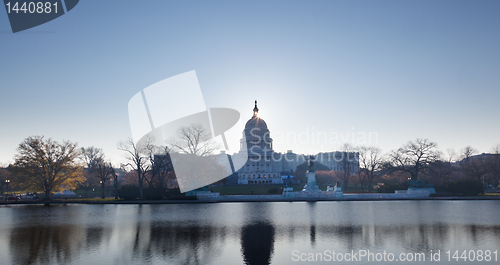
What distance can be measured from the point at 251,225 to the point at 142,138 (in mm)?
37354

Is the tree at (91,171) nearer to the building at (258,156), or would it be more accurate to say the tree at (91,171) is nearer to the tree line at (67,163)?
the tree line at (67,163)

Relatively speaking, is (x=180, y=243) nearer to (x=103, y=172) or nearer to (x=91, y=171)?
(x=103, y=172)

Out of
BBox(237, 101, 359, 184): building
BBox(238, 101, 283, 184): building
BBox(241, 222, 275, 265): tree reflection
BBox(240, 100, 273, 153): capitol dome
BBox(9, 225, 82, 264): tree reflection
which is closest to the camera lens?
BBox(241, 222, 275, 265): tree reflection

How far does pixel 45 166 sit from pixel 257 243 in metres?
50.6

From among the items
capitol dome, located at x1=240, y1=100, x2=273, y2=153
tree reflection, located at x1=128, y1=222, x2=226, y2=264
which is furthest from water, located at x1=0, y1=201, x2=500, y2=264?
capitol dome, located at x1=240, y1=100, x2=273, y2=153

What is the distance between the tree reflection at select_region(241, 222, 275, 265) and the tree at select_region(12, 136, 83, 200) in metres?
45.1

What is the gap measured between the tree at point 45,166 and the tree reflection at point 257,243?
45.1 metres

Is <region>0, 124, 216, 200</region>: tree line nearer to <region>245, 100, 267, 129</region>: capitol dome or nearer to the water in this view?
the water

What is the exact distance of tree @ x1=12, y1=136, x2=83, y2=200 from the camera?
53.8 metres

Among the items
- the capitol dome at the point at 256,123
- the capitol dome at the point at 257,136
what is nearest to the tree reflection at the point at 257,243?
the capitol dome at the point at 257,136

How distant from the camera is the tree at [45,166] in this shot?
53.8 metres

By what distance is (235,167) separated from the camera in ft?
405

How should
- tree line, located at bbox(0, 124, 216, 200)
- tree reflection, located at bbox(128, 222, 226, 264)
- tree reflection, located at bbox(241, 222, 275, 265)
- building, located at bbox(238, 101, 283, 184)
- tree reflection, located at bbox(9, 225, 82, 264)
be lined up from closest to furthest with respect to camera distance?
tree reflection, located at bbox(241, 222, 275, 265) → tree reflection, located at bbox(128, 222, 226, 264) → tree reflection, located at bbox(9, 225, 82, 264) → tree line, located at bbox(0, 124, 216, 200) → building, located at bbox(238, 101, 283, 184)

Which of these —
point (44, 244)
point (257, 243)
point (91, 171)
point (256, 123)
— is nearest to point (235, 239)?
point (257, 243)
